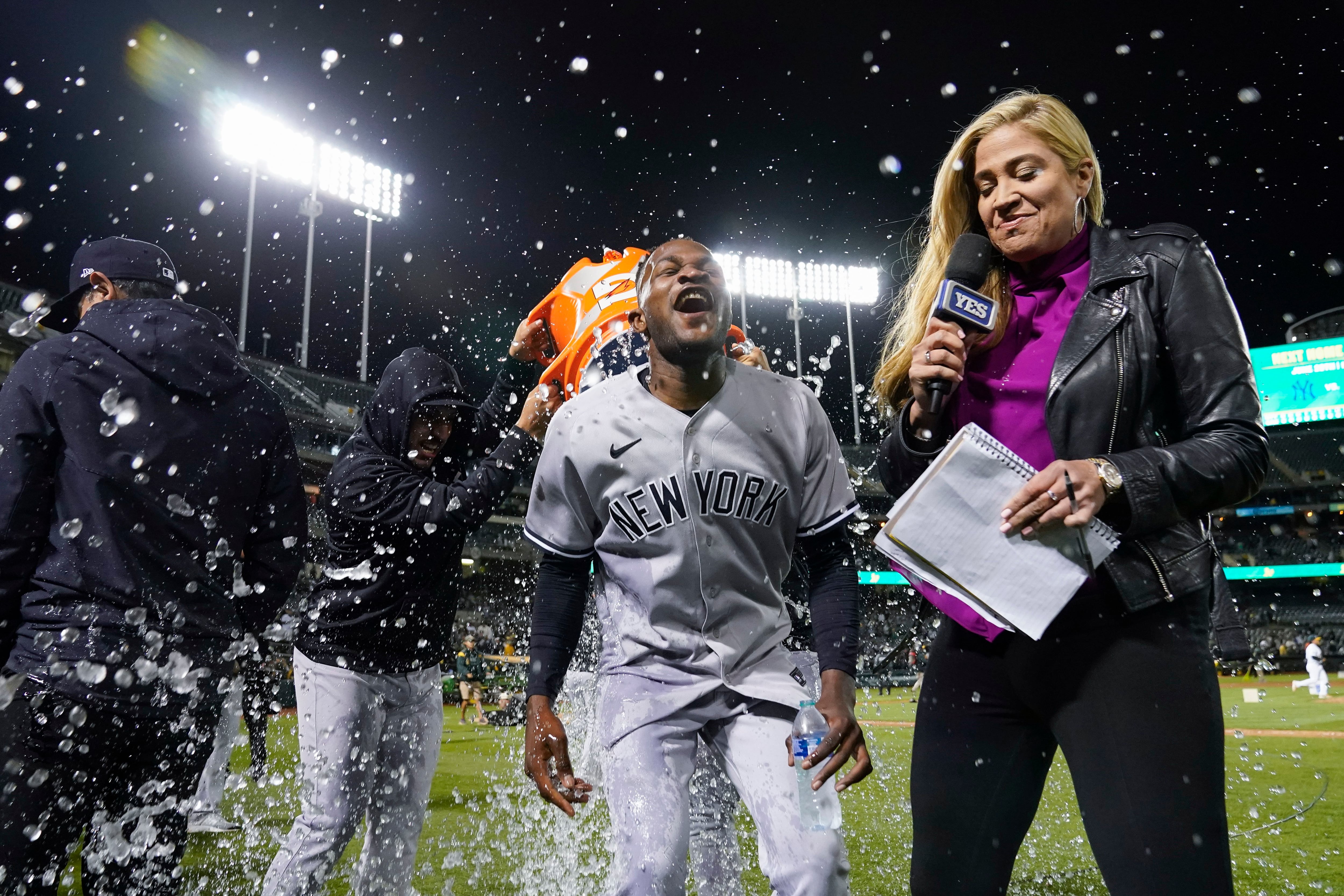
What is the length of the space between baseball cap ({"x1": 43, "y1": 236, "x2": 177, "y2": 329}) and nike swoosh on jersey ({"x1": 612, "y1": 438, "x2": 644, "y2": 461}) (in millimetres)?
1659

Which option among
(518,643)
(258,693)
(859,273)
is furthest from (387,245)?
(258,693)

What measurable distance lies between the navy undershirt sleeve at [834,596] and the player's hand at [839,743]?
0.09 m

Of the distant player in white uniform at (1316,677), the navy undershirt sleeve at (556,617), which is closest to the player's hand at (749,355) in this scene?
the navy undershirt sleeve at (556,617)

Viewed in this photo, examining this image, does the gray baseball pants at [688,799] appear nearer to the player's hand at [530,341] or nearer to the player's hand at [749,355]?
the player's hand at [749,355]

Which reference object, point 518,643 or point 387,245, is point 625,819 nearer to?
point 518,643

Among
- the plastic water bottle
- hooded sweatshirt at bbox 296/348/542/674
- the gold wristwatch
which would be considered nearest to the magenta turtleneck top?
the gold wristwatch

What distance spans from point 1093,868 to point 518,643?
987 inches

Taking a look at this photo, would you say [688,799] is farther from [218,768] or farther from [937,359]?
[218,768]

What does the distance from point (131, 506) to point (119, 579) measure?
212 mm

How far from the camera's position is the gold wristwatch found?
1729 millimetres

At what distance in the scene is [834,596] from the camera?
272cm

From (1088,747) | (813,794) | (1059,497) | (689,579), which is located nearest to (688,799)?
(813,794)

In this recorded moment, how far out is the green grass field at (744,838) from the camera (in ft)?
15.0

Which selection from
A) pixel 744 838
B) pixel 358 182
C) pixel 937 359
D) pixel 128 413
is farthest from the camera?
pixel 358 182
